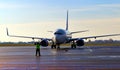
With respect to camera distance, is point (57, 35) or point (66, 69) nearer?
point (66, 69)

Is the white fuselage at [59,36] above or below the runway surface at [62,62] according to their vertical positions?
above

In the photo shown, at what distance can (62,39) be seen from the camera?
67.1 metres

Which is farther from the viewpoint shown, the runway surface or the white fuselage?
the white fuselage

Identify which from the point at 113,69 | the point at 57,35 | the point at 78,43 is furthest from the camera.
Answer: the point at 78,43

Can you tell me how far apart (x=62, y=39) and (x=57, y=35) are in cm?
150

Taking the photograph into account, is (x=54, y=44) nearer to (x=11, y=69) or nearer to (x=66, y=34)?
(x=66, y=34)

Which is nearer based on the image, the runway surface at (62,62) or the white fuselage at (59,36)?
the runway surface at (62,62)

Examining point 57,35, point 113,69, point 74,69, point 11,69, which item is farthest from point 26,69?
point 57,35

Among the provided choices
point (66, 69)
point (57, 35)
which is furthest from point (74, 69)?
point (57, 35)

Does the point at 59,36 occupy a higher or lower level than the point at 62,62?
higher

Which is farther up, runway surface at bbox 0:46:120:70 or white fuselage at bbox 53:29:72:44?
white fuselage at bbox 53:29:72:44

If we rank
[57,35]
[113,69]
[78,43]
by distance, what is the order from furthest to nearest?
[78,43] < [57,35] < [113,69]

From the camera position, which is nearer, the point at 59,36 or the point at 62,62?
the point at 62,62

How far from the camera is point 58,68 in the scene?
74.5ft
